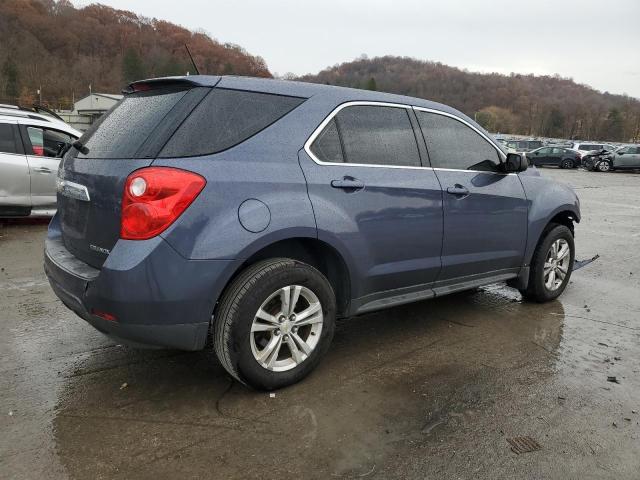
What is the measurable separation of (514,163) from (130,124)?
2970 millimetres

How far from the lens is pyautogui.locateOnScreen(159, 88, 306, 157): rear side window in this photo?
2816mm

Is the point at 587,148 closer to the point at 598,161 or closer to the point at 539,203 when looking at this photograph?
the point at 598,161

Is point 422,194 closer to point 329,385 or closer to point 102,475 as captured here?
point 329,385

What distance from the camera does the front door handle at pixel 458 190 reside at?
3898 millimetres

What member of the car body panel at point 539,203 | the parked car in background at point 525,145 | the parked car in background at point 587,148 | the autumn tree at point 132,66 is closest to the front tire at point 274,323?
the car body panel at point 539,203

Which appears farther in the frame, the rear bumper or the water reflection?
the rear bumper

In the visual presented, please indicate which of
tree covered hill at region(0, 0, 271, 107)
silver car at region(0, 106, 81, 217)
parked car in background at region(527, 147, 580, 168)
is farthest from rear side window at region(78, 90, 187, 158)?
tree covered hill at region(0, 0, 271, 107)

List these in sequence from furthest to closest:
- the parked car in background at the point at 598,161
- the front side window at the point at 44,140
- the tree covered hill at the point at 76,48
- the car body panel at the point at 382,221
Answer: the tree covered hill at the point at 76,48 < the parked car in background at the point at 598,161 < the front side window at the point at 44,140 < the car body panel at the point at 382,221

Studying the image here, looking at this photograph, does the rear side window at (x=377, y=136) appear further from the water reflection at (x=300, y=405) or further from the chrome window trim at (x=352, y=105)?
the water reflection at (x=300, y=405)

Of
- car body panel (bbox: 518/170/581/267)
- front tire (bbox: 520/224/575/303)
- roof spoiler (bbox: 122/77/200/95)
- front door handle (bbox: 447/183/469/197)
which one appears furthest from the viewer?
front tire (bbox: 520/224/575/303)

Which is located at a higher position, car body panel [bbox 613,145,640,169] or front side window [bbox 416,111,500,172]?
front side window [bbox 416,111,500,172]

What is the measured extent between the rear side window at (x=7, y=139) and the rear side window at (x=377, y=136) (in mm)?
6249

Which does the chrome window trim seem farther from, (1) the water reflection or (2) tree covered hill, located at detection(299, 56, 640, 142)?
(2) tree covered hill, located at detection(299, 56, 640, 142)

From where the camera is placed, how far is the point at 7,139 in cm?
766
